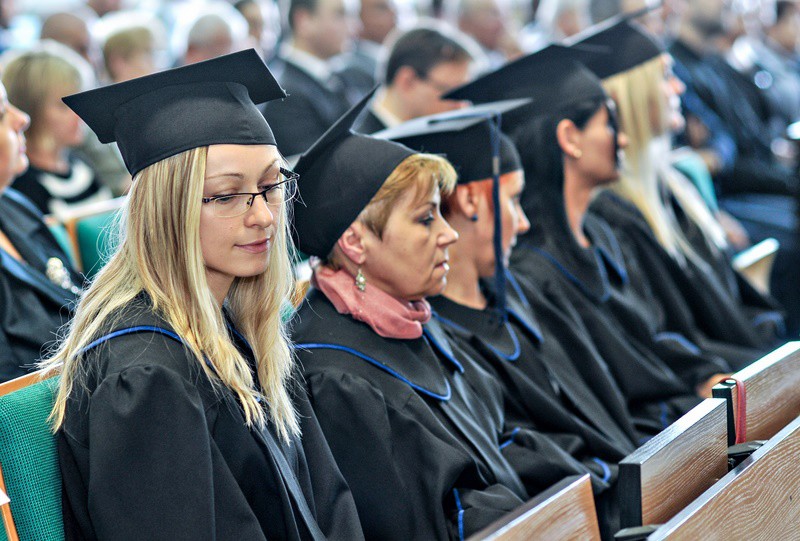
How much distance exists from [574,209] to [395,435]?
154 centimetres

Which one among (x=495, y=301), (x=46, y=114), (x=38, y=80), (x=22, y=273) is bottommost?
(x=495, y=301)

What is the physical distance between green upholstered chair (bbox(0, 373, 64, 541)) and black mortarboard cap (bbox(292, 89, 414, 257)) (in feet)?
2.54

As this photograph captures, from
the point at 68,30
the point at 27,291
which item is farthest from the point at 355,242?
the point at 68,30

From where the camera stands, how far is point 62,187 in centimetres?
429

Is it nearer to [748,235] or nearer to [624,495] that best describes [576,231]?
[624,495]

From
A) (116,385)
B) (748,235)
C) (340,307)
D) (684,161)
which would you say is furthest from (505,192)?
(748,235)

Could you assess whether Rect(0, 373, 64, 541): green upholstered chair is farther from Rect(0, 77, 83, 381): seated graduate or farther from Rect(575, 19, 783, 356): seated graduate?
Rect(575, 19, 783, 356): seated graduate

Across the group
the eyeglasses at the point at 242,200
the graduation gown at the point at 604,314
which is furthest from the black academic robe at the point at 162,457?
the graduation gown at the point at 604,314

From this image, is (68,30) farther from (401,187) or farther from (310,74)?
(401,187)

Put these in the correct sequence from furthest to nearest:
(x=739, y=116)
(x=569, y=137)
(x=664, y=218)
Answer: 1. (x=739, y=116)
2. (x=664, y=218)
3. (x=569, y=137)

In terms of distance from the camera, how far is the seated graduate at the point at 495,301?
273 cm

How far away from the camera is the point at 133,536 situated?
165 cm

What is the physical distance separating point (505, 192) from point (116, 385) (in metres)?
1.47

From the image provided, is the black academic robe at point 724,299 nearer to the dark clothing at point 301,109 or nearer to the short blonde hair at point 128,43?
the dark clothing at point 301,109
